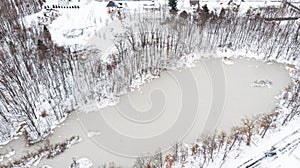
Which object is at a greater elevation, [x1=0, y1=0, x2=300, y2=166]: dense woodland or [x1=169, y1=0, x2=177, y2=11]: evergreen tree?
[x1=169, y1=0, x2=177, y2=11]: evergreen tree

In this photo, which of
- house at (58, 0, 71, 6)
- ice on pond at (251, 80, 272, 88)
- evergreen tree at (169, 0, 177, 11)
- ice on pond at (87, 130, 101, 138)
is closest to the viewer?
ice on pond at (87, 130, 101, 138)

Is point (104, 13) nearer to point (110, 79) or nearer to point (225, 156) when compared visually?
point (110, 79)

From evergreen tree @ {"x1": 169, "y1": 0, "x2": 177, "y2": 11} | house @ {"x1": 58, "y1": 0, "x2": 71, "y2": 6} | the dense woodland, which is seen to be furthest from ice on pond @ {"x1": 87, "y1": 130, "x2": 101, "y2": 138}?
house @ {"x1": 58, "y1": 0, "x2": 71, "y2": 6}

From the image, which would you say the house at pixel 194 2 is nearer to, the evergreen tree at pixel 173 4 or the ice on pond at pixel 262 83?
the evergreen tree at pixel 173 4

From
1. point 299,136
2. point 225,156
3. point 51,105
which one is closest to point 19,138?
point 51,105

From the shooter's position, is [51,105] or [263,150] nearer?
[263,150]

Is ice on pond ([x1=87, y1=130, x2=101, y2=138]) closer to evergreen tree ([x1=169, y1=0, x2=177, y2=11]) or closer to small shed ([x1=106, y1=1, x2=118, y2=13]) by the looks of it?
small shed ([x1=106, y1=1, x2=118, y2=13])
